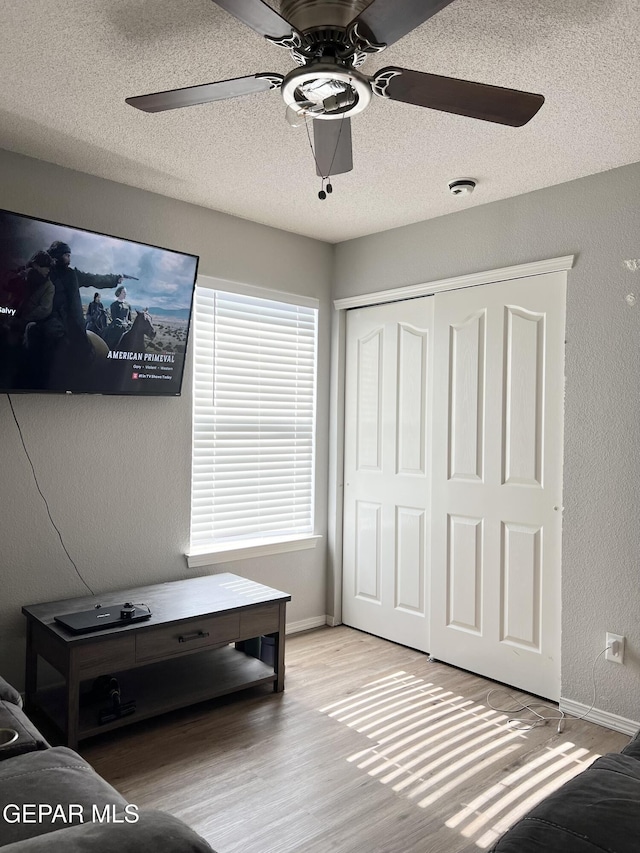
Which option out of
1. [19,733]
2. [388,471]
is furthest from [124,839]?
[388,471]

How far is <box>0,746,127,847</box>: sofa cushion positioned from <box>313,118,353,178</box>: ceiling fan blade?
192cm

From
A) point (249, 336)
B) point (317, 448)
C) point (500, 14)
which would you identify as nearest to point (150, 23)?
point (500, 14)

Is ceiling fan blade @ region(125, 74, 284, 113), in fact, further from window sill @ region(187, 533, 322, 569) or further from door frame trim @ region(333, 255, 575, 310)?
window sill @ region(187, 533, 322, 569)

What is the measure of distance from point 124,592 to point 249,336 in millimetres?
1627

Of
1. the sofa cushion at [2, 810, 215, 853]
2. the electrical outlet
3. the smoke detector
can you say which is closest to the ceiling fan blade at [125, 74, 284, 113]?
the smoke detector

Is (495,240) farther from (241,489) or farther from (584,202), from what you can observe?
(241,489)

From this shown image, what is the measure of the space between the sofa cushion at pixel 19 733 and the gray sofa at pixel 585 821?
1249 millimetres

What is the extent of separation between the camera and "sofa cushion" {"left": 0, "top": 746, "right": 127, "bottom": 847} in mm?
1359

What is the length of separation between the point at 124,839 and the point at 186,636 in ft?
6.28

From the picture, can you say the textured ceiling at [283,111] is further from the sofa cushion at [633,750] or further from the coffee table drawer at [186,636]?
the coffee table drawer at [186,636]

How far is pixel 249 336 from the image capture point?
387 cm

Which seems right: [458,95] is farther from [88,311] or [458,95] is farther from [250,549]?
[250,549]

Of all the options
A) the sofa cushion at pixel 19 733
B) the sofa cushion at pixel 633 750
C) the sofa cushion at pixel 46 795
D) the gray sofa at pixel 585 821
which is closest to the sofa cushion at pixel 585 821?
the gray sofa at pixel 585 821

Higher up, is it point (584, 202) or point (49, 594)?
point (584, 202)
